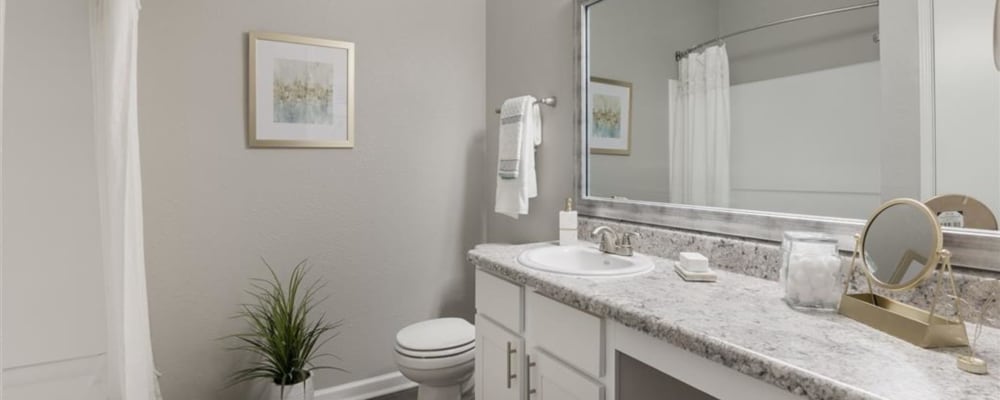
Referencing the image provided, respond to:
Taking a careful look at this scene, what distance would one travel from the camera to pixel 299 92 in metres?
2.22

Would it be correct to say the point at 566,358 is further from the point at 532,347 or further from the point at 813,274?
the point at 813,274

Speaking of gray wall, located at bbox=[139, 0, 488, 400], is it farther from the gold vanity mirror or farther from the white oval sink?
the gold vanity mirror

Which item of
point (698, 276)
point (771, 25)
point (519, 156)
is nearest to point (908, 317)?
point (698, 276)

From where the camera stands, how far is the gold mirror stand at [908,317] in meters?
0.84

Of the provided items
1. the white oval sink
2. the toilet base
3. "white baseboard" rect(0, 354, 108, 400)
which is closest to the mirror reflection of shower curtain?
the white oval sink

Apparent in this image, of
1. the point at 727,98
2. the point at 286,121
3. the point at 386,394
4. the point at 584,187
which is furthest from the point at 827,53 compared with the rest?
the point at 386,394

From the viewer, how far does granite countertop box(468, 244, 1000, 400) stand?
2.35 feet

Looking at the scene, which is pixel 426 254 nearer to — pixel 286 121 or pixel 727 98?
pixel 286 121

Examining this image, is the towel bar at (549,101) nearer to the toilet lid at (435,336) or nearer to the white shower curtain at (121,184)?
the toilet lid at (435,336)

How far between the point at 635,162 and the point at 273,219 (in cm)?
155

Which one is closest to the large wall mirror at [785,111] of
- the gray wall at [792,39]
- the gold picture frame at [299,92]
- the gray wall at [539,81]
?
the gray wall at [792,39]

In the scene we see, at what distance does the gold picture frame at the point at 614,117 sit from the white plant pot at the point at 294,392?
1497mm

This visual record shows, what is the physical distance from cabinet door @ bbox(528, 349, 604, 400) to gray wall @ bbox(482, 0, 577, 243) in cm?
90

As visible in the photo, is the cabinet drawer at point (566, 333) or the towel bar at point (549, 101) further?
the towel bar at point (549, 101)
